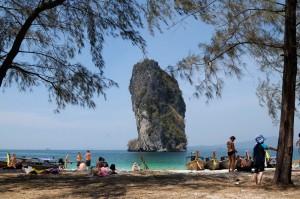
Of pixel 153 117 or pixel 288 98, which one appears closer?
pixel 288 98

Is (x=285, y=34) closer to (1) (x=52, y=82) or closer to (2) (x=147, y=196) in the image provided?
(2) (x=147, y=196)

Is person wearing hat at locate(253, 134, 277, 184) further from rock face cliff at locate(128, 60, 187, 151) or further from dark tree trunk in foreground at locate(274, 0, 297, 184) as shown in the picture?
rock face cliff at locate(128, 60, 187, 151)

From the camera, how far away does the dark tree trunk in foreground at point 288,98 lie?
961 cm

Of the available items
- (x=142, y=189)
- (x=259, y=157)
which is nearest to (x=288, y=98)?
(x=259, y=157)

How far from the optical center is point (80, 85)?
38.7 feet

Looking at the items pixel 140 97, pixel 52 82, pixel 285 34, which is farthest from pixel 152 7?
pixel 140 97

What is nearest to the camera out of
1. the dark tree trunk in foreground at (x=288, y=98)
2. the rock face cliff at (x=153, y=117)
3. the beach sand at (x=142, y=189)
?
the beach sand at (x=142, y=189)

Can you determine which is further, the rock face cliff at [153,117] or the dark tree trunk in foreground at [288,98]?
the rock face cliff at [153,117]

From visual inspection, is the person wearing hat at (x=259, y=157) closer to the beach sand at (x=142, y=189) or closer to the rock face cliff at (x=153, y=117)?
the beach sand at (x=142, y=189)

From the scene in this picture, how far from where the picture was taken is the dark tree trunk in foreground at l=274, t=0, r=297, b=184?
9609 mm

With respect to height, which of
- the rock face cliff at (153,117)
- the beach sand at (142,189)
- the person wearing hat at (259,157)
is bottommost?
the beach sand at (142,189)

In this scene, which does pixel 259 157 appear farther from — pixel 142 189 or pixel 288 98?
pixel 142 189

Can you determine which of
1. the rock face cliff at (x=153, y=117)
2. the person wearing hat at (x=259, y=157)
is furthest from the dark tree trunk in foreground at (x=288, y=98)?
the rock face cliff at (x=153, y=117)

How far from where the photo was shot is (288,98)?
962 centimetres
